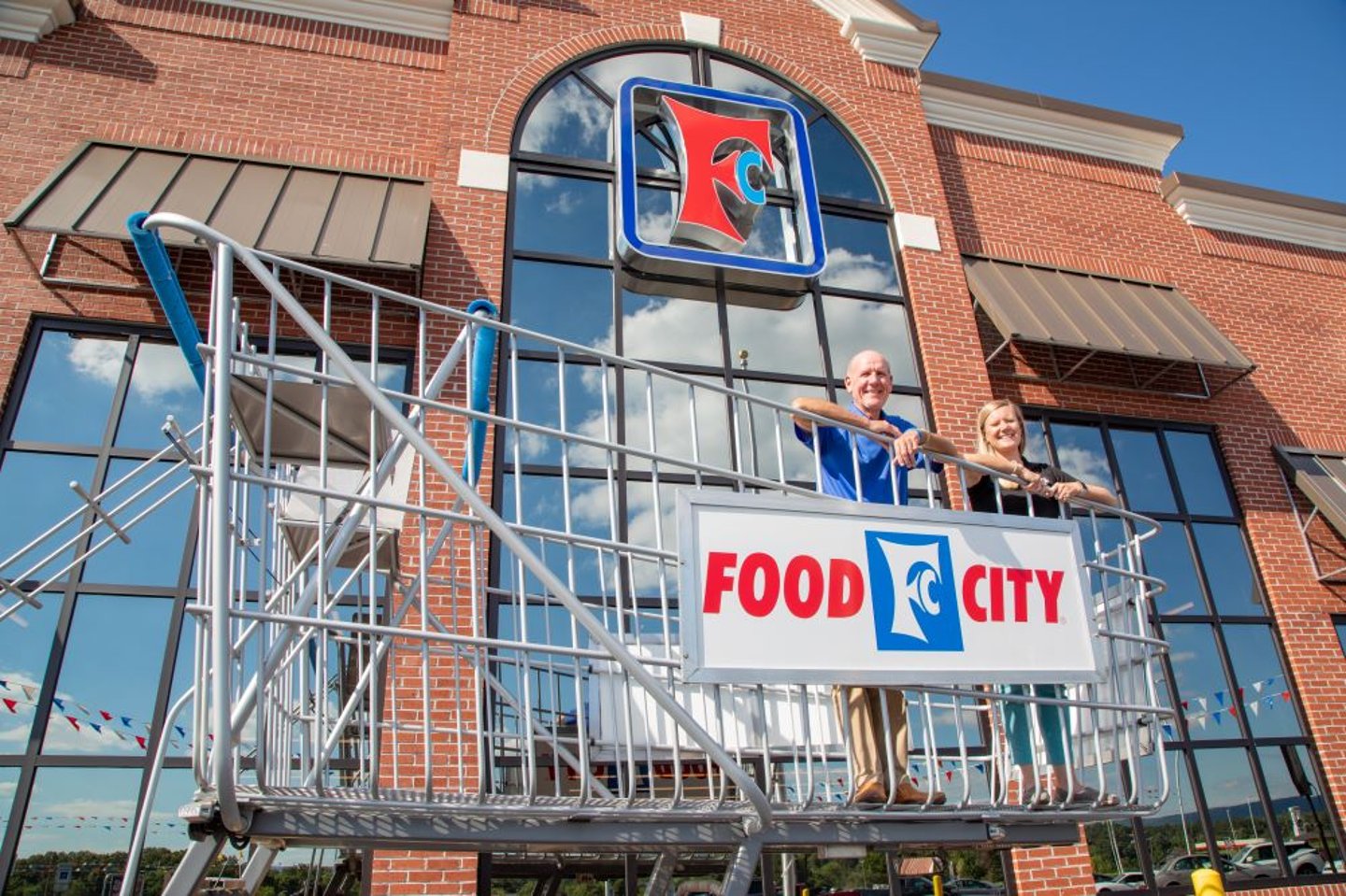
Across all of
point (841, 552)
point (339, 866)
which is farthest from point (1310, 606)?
point (339, 866)

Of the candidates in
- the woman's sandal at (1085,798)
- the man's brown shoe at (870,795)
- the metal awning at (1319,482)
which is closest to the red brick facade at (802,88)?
the metal awning at (1319,482)

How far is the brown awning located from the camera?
640 centimetres

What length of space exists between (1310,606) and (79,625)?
1000 centimetres

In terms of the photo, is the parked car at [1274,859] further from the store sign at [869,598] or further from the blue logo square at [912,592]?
the blue logo square at [912,592]

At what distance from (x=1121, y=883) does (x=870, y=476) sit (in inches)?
204

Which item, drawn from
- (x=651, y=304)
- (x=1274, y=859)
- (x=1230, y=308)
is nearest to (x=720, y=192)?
(x=651, y=304)

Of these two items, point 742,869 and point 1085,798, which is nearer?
point 742,869

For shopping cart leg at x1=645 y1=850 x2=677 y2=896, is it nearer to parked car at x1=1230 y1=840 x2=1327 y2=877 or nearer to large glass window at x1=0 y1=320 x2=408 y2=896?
A: large glass window at x1=0 y1=320 x2=408 y2=896

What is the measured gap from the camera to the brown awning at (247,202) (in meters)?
6.40

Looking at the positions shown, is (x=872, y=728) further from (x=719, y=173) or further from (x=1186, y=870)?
(x=719, y=173)

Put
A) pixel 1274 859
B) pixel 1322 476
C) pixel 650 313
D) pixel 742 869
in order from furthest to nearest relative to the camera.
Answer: pixel 1322 476 < pixel 650 313 < pixel 1274 859 < pixel 742 869

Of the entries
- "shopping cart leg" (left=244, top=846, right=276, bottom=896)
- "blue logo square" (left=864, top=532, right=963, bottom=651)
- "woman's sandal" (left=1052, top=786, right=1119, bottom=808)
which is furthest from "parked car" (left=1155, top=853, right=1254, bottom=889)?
"shopping cart leg" (left=244, top=846, right=276, bottom=896)

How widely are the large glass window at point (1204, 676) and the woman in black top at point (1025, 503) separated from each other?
365 centimetres

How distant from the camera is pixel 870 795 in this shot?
2816 mm
